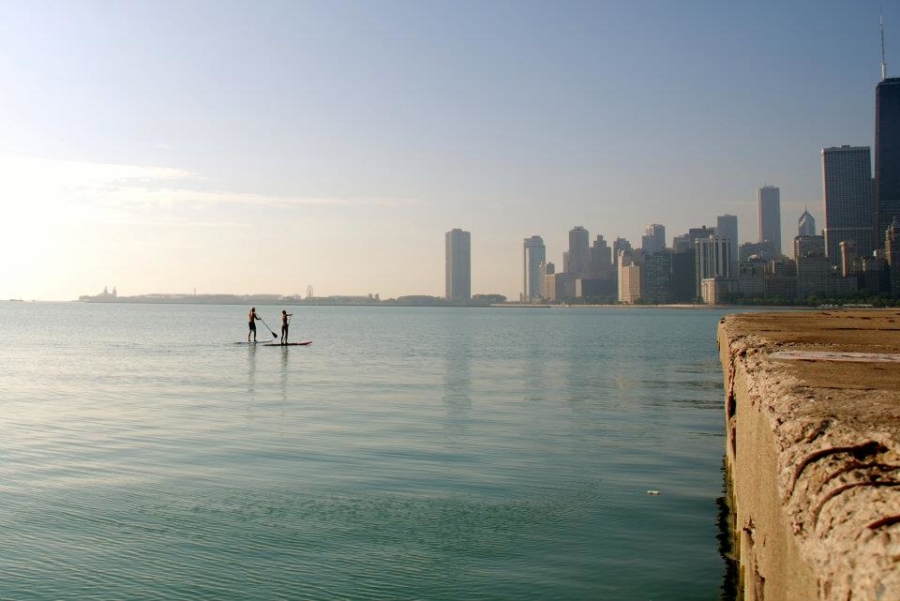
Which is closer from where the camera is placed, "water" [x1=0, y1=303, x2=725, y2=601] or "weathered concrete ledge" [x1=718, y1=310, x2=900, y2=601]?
"weathered concrete ledge" [x1=718, y1=310, x2=900, y2=601]

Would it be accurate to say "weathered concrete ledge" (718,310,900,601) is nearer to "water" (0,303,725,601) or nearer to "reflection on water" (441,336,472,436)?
"water" (0,303,725,601)

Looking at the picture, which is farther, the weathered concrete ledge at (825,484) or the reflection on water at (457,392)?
the reflection on water at (457,392)

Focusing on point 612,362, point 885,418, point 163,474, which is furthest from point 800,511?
point 612,362

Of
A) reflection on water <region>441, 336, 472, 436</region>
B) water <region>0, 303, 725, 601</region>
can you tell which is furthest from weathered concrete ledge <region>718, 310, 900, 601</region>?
reflection on water <region>441, 336, 472, 436</region>

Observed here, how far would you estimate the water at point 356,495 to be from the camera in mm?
6996

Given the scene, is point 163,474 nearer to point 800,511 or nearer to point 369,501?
point 369,501

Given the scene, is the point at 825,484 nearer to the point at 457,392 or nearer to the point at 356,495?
the point at 356,495

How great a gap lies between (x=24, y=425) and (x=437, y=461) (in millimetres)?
8750

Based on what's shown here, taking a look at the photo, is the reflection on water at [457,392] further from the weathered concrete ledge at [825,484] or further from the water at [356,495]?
the weathered concrete ledge at [825,484]

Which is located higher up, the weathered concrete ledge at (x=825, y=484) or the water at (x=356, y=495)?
the weathered concrete ledge at (x=825, y=484)

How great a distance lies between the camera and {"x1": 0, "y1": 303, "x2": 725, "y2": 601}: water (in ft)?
23.0

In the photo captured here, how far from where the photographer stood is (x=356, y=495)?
384 inches

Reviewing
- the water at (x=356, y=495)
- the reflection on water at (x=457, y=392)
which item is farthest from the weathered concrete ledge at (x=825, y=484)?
the reflection on water at (x=457, y=392)

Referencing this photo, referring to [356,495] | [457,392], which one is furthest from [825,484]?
[457,392]
